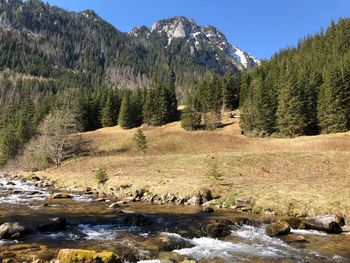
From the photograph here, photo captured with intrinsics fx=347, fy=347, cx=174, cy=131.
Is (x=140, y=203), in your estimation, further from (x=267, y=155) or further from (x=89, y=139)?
(x=89, y=139)

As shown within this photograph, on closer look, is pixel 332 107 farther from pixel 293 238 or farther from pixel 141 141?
pixel 293 238

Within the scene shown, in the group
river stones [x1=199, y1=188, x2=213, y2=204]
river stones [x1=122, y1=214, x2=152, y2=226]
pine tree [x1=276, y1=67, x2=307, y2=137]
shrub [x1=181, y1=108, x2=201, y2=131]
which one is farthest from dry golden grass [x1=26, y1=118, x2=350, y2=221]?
shrub [x1=181, y1=108, x2=201, y2=131]

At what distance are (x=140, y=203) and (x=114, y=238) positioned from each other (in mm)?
13154

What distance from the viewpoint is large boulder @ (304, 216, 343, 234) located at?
Answer: 20719 millimetres

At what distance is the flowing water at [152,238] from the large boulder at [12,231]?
45 centimetres

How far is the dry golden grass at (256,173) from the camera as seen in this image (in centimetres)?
2727

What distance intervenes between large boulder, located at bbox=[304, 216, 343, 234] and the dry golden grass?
10.5 feet

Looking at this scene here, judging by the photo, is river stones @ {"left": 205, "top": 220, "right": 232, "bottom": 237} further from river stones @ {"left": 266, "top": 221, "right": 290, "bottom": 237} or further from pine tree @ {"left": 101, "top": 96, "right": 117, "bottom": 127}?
pine tree @ {"left": 101, "top": 96, "right": 117, "bottom": 127}

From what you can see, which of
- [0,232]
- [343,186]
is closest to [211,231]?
[0,232]

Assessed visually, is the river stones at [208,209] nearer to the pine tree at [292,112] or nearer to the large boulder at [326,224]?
the large boulder at [326,224]

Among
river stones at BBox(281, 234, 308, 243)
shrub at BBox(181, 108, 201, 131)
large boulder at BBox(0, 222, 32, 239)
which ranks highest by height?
shrub at BBox(181, 108, 201, 131)

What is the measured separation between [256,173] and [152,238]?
24250 mm

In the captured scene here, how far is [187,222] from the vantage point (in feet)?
74.7

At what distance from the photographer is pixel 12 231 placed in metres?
17.7
